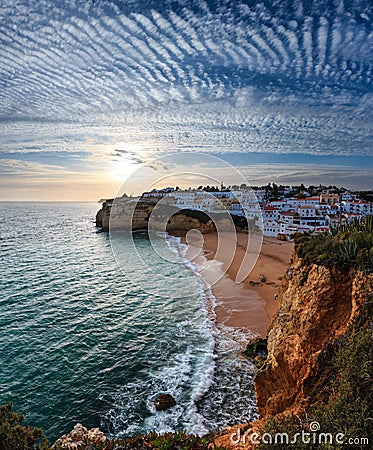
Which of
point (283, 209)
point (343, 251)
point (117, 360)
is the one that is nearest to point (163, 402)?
point (117, 360)

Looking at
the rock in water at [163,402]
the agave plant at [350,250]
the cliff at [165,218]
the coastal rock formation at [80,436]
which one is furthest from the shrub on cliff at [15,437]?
the cliff at [165,218]

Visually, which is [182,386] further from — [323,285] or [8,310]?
[8,310]

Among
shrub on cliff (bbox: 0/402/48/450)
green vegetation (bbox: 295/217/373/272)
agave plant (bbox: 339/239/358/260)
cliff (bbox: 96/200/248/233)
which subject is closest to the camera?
shrub on cliff (bbox: 0/402/48/450)

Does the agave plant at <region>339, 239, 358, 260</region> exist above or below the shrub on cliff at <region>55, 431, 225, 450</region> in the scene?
above

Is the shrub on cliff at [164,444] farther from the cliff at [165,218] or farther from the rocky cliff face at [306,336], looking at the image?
the cliff at [165,218]

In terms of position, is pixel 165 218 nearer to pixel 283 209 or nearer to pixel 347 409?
pixel 283 209

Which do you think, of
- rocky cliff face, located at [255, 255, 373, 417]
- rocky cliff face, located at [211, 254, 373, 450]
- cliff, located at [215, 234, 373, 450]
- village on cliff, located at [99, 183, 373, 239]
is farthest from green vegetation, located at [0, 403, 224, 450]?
village on cliff, located at [99, 183, 373, 239]

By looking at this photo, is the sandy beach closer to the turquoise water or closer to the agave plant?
the turquoise water
